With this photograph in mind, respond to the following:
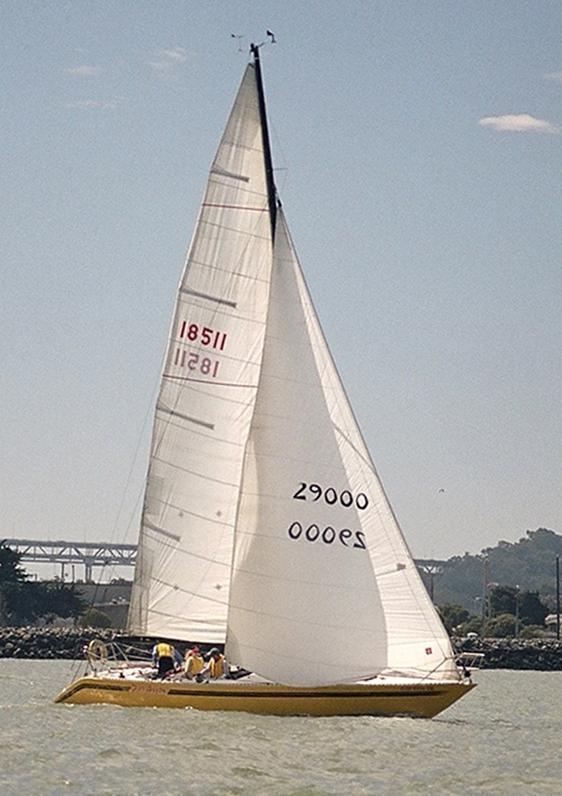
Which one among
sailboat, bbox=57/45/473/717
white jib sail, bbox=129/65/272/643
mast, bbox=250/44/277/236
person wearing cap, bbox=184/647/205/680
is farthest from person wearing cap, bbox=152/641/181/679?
mast, bbox=250/44/277/236

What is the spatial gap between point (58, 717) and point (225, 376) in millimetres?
6777

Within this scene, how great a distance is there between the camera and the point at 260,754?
26.2 meters

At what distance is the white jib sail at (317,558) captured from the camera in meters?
31.9

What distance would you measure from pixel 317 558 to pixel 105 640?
166ft

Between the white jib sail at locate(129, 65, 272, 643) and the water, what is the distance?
282 centimetres

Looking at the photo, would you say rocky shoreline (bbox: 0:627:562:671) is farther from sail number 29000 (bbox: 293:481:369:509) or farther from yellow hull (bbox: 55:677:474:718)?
yellow hull (bbox: 55:677:474:718)

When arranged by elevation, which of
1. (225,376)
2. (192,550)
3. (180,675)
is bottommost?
(180,675)

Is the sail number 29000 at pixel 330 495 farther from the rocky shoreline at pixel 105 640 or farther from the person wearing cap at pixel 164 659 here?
the rocky shoreline at pixel 105 640

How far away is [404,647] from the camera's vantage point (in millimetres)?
31844

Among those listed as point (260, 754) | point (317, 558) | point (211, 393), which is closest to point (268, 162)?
point (211, 393)

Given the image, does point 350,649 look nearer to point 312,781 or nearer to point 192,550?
point 192,550

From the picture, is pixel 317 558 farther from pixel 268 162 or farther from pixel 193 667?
pixel 268 162

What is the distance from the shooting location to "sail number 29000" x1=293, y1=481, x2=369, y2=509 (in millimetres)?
32312

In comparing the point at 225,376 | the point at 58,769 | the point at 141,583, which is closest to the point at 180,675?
the point at 141,583
